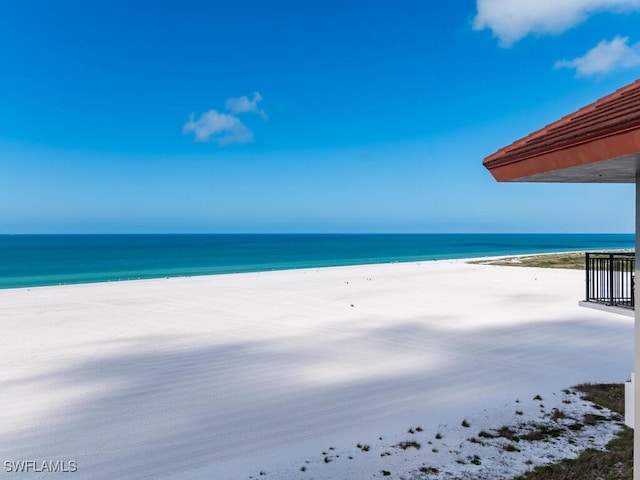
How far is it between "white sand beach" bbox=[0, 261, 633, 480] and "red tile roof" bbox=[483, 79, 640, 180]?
165 inches

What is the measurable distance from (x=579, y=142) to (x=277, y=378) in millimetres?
7751

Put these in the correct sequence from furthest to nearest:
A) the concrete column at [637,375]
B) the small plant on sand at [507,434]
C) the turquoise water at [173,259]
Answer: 1. the turquoise water at [173,259]
2. the small plant on sand at [507,434]
3. the concrete column at [637,375]

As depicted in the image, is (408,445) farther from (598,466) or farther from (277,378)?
(277,378)

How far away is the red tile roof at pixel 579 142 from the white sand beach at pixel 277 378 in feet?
13.8

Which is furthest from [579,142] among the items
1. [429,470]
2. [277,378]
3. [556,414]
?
[277,378]

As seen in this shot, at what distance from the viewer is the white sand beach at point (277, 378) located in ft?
19.9

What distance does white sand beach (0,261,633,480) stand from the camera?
19.9 ft

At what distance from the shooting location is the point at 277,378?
9.19 m

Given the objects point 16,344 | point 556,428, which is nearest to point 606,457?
point 556,428

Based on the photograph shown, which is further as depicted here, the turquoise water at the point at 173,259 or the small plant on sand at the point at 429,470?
the turquoise water at the point at 173,259

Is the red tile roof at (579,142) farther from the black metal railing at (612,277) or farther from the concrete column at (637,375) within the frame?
the black metal railing at (612,277)

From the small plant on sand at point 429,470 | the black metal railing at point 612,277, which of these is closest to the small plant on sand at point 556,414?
the black metal railing at point 612,277

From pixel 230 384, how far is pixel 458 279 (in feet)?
72.9

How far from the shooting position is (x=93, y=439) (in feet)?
21.3
